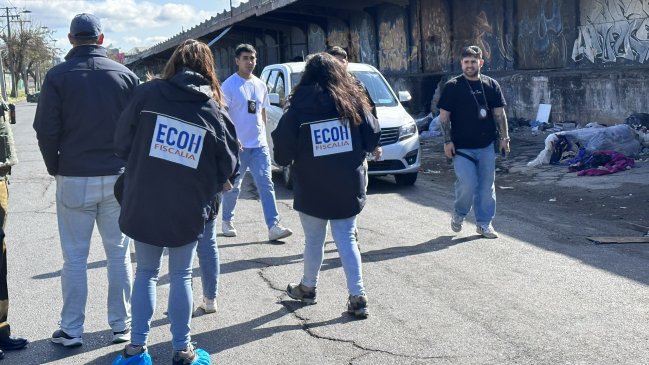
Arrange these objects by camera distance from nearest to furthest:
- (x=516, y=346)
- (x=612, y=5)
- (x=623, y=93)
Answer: (x=516, y=346)
(x=623, y=93)
(x=612, y=5)

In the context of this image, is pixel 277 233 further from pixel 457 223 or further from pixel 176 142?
pixel 176 142

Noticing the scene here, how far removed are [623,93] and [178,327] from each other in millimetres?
14485

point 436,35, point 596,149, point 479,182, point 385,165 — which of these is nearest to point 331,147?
point 479,182

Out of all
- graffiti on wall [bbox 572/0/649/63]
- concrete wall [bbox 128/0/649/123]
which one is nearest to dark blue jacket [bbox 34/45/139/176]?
concrete wall [bbox 128/0/649/123]

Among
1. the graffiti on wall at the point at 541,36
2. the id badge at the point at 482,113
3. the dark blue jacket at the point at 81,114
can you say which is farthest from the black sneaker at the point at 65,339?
the graffiti on wall at the point at 541,36

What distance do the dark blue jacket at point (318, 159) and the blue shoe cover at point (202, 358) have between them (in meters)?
1.37

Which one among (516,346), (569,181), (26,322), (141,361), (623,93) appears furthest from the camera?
(623,93)

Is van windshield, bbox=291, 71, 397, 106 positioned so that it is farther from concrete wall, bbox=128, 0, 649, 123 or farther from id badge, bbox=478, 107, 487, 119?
concrete wall, bbox=128, 0, 649, 123

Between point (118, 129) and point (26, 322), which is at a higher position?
point (118, 129)

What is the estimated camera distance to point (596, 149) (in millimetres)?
14234

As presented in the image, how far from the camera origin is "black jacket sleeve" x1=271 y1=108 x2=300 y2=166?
5.94 metres

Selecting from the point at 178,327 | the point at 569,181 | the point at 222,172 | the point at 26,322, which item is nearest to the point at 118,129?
the point at 222,172

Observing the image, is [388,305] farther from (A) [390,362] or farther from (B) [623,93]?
(B) [623,93]

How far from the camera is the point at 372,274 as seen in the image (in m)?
7.29
